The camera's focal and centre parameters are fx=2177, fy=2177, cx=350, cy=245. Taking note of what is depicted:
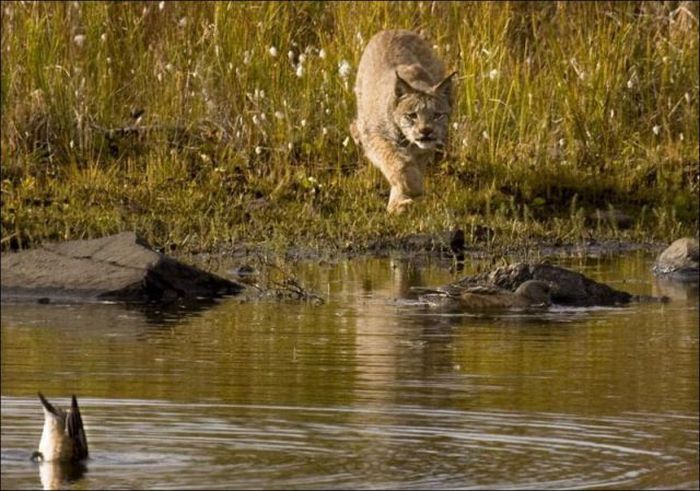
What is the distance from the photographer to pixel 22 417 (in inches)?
311

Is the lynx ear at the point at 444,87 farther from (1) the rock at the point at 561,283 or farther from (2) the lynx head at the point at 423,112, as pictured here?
(1) the rock at the point at 561,283

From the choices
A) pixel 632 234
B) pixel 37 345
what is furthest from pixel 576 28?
pixel 37 345

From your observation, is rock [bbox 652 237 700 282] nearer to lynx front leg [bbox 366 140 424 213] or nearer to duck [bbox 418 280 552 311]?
duck [bbox 418 280 552 311]

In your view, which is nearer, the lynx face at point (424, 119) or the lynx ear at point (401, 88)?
the lynx face at point (424, 119)

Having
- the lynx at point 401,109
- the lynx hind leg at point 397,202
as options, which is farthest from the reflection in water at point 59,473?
the lynx at point 401,109

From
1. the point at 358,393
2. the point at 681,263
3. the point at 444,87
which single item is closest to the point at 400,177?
the point at 444,87

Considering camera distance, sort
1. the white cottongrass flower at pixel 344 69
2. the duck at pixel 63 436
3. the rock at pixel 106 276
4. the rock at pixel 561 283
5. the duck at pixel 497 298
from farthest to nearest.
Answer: the white cottongrass flower at pixel 344 69 → the rock at pixel 561 283 → the duck at pixel 497 298 → the rock at pixel 106 276 → the duck at pixel 63 436

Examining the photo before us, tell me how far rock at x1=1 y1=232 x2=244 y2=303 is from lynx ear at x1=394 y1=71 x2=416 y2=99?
3.92 metres

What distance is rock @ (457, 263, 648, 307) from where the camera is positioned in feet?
37.7

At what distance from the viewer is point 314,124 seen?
16438 mm

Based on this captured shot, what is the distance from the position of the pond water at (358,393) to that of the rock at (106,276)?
0.28 metres

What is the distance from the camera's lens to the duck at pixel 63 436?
696cm

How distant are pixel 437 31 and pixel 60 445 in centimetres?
1111

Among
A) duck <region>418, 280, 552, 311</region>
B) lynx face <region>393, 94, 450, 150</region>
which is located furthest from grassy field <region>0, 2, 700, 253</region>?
duck <region>418, 280, 552, 311</region>
